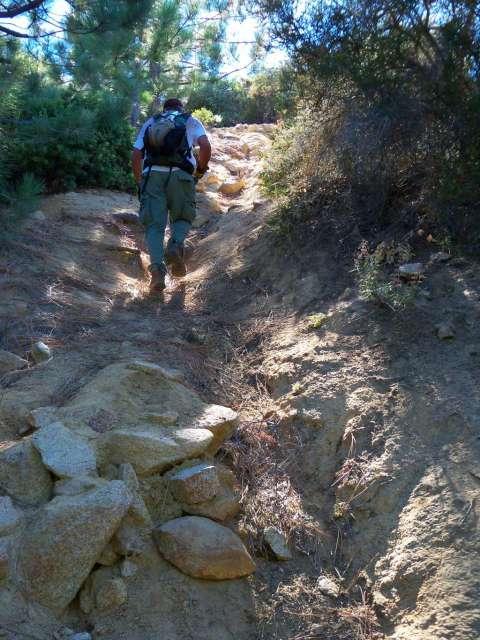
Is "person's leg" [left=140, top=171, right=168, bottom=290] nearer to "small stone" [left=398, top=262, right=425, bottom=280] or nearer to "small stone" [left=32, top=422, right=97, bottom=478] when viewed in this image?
"small stone" [left=398, top=262, right=425, bottom=280]

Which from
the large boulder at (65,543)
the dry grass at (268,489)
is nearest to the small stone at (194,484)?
the dry grass at (268,489)

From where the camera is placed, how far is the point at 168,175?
5.84 meters

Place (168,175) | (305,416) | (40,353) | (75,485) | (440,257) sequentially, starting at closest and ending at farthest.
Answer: (75,485)
(305,416)
(40,353)
(440,257)
(168,175)

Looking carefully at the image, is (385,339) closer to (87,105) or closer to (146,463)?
(146,463)

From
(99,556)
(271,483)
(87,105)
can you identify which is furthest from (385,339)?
(87,105)

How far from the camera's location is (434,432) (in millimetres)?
3295

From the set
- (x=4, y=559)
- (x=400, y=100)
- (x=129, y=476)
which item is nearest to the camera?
(x=4, y=559)

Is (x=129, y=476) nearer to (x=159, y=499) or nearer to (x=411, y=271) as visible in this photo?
(x=159, y=499)

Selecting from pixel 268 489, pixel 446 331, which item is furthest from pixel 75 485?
pixel 446 331

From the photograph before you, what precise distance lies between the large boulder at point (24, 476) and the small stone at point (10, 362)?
95 cm

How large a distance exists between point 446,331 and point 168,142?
9.90ft

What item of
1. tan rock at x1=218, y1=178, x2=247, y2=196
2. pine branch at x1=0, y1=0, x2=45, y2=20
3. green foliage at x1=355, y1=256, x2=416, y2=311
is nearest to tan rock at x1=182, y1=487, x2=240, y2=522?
green foliage at x1=355, y1=256, x2=416, y2=311

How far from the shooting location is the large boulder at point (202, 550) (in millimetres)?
2859

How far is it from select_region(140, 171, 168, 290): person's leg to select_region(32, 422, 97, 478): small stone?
9.06ft
